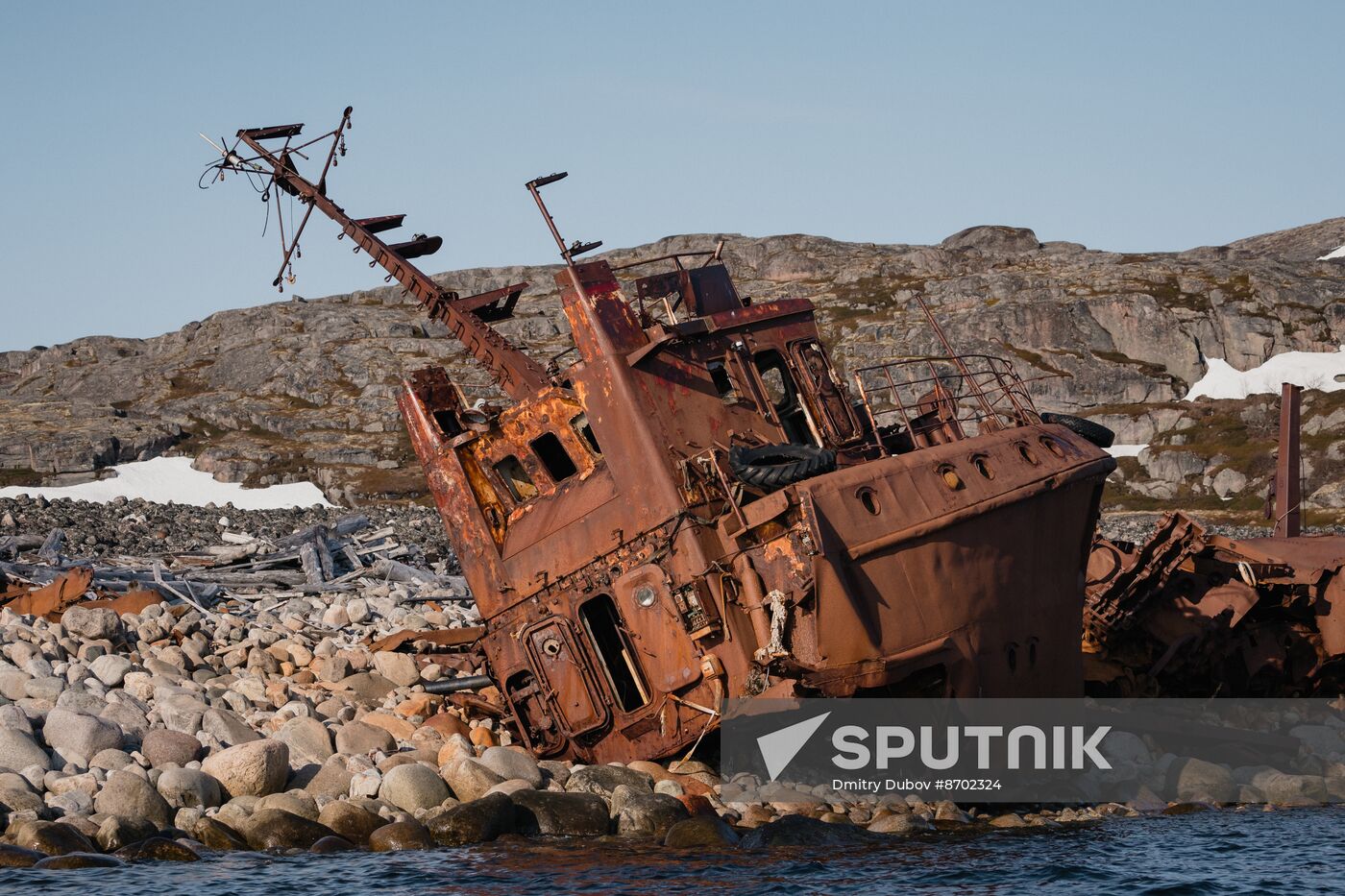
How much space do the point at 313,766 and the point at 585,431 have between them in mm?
5073

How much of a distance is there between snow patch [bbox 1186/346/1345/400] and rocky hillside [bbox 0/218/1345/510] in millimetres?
964

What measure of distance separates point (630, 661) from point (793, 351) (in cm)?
440

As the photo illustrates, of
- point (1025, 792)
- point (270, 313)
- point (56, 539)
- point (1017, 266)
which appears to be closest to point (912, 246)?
point (1017, 266)

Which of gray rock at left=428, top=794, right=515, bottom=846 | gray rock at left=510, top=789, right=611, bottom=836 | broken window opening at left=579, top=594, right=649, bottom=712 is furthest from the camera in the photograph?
broken window opening at left=579, top=594, right=649, bottom=712

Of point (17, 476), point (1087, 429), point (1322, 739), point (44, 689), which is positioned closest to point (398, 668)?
point (44, 689)

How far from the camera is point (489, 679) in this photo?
1784cm

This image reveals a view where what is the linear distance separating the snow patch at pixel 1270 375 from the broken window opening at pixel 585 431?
83782 mm

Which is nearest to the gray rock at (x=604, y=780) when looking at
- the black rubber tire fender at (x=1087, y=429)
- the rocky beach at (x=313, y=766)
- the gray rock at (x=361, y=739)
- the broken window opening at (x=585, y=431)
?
the rocky beach at (x=313, y=766)

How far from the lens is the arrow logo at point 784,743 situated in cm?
1486

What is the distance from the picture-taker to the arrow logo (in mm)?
14861

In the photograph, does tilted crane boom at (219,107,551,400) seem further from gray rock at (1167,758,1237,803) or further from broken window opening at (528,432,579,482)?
gray rock at (1167,758,1237,803)

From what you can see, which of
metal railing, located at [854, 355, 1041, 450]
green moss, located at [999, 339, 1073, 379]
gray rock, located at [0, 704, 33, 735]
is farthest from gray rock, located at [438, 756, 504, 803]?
green moss, located at [999, 339, 1073, 379]

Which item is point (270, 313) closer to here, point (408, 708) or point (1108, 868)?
point (408, 708)

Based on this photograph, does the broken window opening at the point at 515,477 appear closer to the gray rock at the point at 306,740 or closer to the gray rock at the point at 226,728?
the gray rock at the point at 306,740
